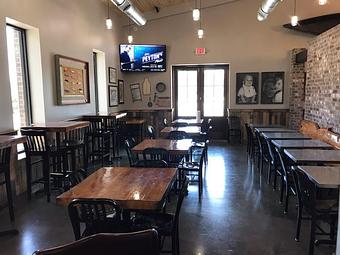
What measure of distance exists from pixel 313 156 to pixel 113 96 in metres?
5.72

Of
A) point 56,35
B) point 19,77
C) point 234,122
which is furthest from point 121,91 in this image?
point 19,77

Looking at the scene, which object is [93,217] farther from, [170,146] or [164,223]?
[170,146]

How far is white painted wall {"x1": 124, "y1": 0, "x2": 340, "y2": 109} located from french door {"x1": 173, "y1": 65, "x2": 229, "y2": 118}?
0.29 metres

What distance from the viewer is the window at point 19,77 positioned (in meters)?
4.50

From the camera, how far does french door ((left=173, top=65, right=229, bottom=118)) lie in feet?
29.5

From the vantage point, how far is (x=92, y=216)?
2062mm

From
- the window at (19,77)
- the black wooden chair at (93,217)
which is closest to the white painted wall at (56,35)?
the window at (19,77)

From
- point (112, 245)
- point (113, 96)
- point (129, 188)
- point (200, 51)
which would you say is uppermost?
point (200, 51)

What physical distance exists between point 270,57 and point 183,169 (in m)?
5.66

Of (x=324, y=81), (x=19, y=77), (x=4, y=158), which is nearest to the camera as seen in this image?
(x=4, y=158)

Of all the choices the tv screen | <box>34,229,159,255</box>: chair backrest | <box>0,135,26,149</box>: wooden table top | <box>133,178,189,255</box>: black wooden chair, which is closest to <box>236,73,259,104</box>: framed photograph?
the tv screen

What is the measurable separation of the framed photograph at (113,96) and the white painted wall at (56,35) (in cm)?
91

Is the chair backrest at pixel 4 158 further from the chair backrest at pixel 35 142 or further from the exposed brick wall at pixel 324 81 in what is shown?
the exposed brick wall at pixel 324 81

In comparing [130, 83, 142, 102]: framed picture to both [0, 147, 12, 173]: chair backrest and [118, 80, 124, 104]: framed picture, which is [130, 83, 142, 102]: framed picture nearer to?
[118, 80, 124, 104]: framed picture
